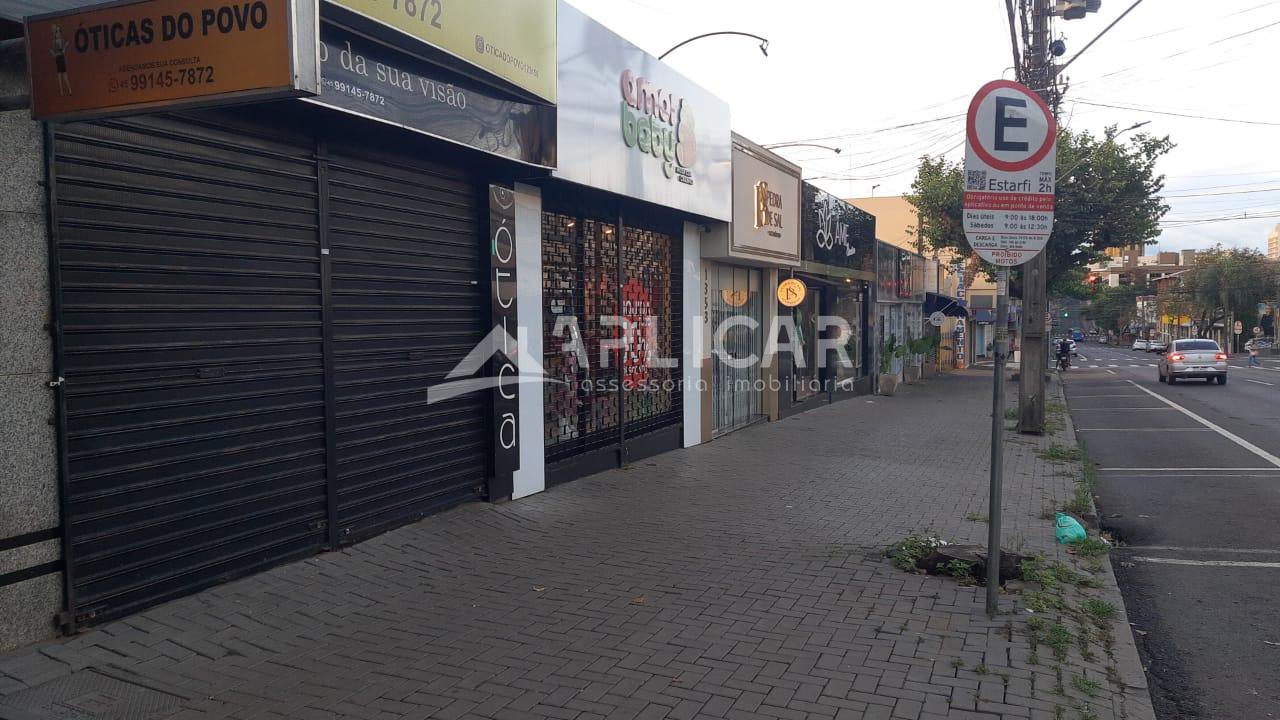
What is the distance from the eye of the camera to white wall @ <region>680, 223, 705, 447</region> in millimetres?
13062

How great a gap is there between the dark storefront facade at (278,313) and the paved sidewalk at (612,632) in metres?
0.42

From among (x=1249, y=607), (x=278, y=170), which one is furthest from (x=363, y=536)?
(x=1249, y=607)

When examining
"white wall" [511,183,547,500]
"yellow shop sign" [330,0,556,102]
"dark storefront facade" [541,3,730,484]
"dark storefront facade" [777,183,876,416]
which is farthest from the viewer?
"dark storefront facade" [777,183,876,416]

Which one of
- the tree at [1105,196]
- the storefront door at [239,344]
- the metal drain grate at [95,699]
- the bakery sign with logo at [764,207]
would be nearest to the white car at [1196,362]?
the tree at [1105,196]

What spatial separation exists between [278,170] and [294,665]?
11.0 ft

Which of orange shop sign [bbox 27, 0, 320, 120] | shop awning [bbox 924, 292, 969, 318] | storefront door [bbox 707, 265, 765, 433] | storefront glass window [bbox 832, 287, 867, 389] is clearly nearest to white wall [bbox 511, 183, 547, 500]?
orange shop sign [bbox 27, 0, 320, 120]

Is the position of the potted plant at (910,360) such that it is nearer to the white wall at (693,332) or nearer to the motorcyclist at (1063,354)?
the motorcyclist at (1063,354)

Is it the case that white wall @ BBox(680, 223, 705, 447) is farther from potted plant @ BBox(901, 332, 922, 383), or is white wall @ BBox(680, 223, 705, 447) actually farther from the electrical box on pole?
potted plant @ BBox(901, 332, 922, 383)

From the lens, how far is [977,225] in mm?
5691

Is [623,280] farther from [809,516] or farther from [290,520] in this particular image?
[290,520]

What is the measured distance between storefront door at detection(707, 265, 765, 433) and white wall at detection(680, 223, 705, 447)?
60cm

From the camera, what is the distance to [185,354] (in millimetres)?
5430

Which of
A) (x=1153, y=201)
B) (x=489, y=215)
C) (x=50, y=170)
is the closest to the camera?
(x=50, y=170)

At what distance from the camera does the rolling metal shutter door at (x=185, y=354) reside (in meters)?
4.84
